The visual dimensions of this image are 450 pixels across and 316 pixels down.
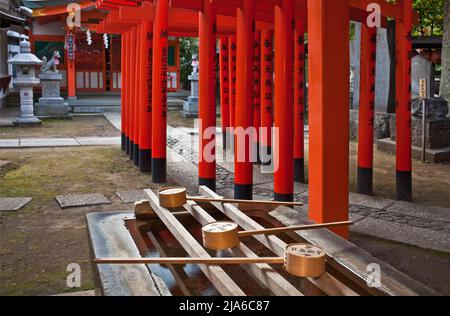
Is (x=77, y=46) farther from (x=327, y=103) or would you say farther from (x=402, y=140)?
(x=327, y=103)

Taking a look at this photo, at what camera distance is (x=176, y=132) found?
521 inches

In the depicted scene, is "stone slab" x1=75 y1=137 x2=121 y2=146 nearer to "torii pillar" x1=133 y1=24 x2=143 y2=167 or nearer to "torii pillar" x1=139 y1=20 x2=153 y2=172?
"torii pillar" x1=133 y1=24 x2=143 y2=167

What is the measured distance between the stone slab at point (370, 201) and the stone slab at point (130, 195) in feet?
8.34

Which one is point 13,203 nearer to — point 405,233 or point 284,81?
point 284,81

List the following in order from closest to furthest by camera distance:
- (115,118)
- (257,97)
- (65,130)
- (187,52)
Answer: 1. (257,97)
2. (65,130)
3. (115,118)
4. (187,52)

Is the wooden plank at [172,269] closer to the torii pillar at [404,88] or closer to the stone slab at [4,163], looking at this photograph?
the torii pillar at [404,88]

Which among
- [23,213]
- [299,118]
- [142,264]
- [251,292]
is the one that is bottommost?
[23,213]

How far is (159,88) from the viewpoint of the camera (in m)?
6.75

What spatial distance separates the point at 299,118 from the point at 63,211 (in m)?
3.31

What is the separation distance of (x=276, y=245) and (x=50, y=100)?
1551 cm

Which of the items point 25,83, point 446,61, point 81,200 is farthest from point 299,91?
point 25,83

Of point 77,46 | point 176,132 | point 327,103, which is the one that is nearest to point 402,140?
point 327,103

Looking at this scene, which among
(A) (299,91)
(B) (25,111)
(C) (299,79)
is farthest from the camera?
(B) (25,111)

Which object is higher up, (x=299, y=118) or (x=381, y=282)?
(x=299, y=118)
